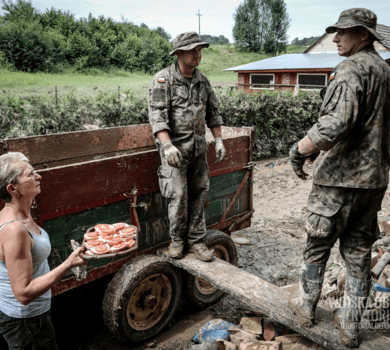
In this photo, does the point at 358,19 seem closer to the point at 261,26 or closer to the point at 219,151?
the point at 219,151

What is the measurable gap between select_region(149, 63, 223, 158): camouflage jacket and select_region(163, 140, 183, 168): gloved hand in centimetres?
17

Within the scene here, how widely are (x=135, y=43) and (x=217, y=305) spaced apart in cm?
3809

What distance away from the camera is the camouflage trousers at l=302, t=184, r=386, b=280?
7.61 feet

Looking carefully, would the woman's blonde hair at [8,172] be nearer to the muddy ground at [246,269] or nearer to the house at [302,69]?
the muddy ground at [246,269]

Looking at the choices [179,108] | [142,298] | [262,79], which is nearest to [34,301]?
[142,298]

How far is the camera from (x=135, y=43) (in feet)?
125

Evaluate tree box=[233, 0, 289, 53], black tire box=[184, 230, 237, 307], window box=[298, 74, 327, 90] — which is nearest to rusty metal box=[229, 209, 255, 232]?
black tire box=[184, 230, 237, 307]

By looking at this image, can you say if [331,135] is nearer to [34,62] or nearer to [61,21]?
[34,62]

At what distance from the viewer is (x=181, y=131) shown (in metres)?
3.22

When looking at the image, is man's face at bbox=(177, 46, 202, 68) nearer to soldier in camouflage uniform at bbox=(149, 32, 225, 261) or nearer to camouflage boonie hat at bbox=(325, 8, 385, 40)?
soldier in camouflage uniform at bbox=(149, 32, 225, 261)

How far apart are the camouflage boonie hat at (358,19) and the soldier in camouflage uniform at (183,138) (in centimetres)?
124

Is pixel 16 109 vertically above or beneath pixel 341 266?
above

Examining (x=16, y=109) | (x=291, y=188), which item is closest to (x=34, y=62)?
(x=16, y=109)

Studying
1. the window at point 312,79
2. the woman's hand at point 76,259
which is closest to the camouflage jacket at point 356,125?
the woman's hand at point 76,259
